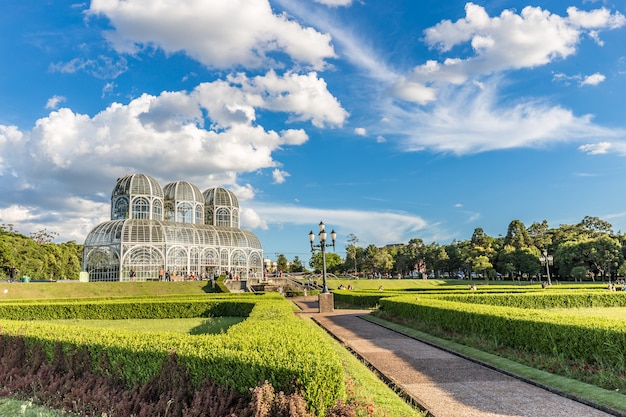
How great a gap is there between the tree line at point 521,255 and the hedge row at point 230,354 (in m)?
51.2

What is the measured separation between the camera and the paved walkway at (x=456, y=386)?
6074 mm

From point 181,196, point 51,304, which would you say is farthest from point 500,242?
point 51,304

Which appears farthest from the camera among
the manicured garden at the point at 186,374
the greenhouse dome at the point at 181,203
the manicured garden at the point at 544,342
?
the greenhouse dome at the point at 181,203

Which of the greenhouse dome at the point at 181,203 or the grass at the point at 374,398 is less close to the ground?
the greenhouse dome at the point at 181,203

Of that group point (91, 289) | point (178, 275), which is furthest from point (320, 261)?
point (91, 289)

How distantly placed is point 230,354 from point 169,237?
1666 inches

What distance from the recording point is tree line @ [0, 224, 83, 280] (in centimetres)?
5597

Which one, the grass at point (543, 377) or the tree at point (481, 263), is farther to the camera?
the tree at point (481, 263)

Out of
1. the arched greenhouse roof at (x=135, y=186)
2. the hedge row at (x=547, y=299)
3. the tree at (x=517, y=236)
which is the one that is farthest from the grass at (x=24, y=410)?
the tree at (x=517, y=236)

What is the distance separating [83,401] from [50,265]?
2837 inches

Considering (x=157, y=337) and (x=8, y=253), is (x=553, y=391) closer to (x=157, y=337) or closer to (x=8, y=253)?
(x=157, y=337)

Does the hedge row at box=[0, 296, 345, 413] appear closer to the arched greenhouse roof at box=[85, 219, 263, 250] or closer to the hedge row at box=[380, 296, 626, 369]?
the hedge row at box=[380, 296, 626, 369]

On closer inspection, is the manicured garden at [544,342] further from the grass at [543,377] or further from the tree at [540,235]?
the tree at [540,235]

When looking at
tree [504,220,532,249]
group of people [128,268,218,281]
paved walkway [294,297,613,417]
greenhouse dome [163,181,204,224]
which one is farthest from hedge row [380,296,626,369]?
tree [504,220,532,249]
